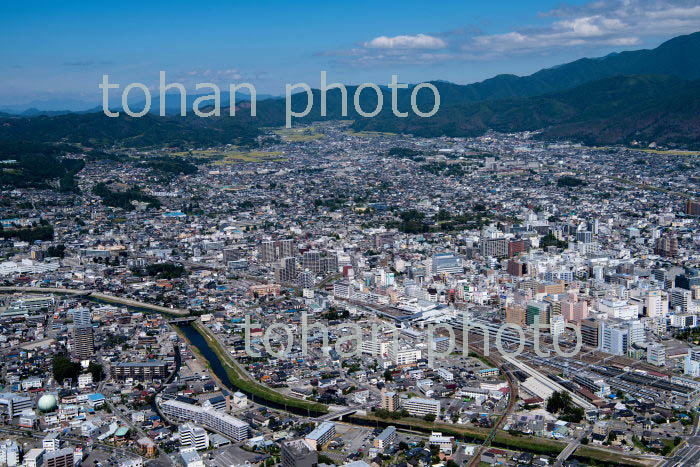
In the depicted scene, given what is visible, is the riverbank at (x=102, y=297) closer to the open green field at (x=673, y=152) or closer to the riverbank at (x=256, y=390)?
the riverbank at (x=256, y=390)

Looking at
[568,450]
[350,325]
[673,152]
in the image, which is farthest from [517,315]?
[673,152]

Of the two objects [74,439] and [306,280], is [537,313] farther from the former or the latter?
[74,439]

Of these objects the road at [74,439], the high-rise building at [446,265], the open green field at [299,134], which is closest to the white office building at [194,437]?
the road at [74,439]

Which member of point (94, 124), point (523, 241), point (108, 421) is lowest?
point (108, 421)

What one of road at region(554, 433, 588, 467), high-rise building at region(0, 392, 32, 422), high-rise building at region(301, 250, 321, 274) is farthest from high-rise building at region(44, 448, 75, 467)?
high-rise building at region(301, 250, 321, 274)

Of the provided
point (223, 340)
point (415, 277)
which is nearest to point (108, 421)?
point (223, 340)

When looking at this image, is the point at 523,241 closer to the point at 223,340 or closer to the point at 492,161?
the point at 223,340
